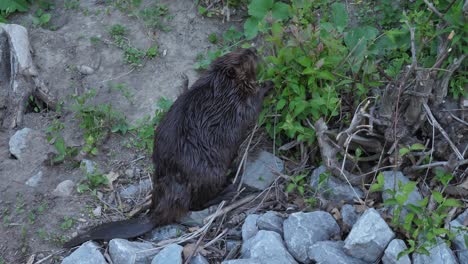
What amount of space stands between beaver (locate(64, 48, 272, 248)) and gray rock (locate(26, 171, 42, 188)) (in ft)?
1.80

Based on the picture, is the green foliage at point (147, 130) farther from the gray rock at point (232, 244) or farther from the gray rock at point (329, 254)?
the gray rock at point (329, 254)

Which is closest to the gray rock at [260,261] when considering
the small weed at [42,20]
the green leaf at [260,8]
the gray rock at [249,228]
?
the gray rock at [249,228]

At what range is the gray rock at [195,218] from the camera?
3.23 m

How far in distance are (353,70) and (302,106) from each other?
332mm

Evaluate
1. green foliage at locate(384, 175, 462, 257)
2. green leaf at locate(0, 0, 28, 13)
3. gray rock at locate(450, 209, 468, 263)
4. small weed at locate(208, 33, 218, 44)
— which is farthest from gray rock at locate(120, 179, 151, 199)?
green leaf at locate(0, 0, 28, 13)

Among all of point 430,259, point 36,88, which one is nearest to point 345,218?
point 430,259

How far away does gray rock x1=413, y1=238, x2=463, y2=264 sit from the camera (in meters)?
2.58

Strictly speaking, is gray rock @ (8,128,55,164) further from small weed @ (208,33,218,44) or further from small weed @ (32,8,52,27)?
small weed @ (208,33,218,44)

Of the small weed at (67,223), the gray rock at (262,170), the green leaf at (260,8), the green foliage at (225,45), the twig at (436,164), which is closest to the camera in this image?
the twig at (436,164)

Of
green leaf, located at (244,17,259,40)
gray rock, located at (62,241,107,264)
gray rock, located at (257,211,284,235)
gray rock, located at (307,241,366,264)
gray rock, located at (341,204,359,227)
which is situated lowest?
gray rock, located at (62,241,107,264)

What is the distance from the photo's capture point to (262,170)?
337 cm

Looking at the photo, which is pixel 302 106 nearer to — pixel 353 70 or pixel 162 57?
pixel 353 70

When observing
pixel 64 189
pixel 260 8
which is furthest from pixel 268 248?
pixel 260 8

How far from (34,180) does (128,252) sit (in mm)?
912
